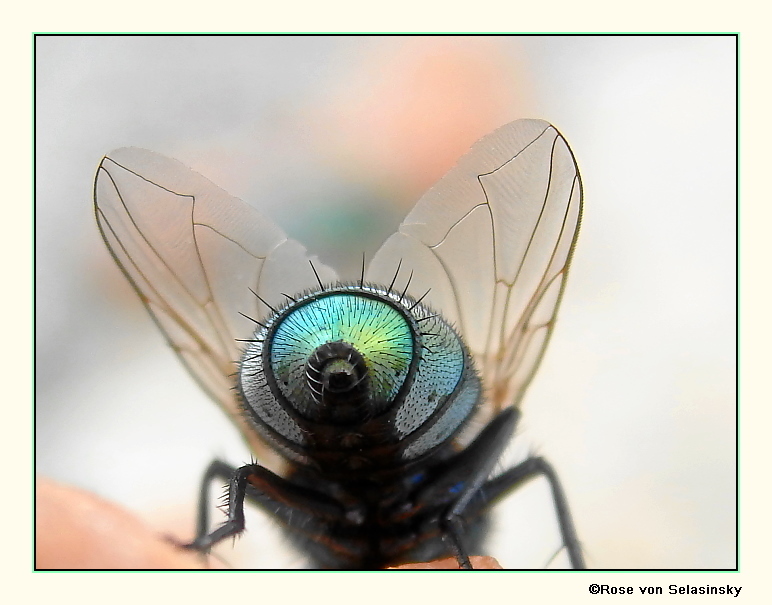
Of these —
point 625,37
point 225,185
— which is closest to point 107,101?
point 225,185

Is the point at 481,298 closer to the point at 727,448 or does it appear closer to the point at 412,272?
the point at 412,272

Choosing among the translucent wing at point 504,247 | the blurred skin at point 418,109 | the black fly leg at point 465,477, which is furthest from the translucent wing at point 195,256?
the blurred skin at point 418,109

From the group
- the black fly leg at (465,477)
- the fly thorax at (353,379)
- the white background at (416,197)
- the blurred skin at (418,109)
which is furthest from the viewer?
the blurred skin at (418,109)

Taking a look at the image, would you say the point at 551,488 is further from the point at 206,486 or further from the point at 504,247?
the point at 206,486

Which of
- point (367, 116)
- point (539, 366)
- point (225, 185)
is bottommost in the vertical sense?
point (539, 366)

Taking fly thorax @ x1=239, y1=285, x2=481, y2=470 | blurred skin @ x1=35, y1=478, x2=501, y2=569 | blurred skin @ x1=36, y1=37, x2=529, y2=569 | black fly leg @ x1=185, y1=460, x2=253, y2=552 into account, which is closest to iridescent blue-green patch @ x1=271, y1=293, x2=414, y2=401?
fly thorax @ x1=239, y1=285, x2=481, y2=470

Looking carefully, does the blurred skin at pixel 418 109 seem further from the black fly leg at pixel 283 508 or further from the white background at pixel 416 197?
→ the black fly leg at pixel 283 508
